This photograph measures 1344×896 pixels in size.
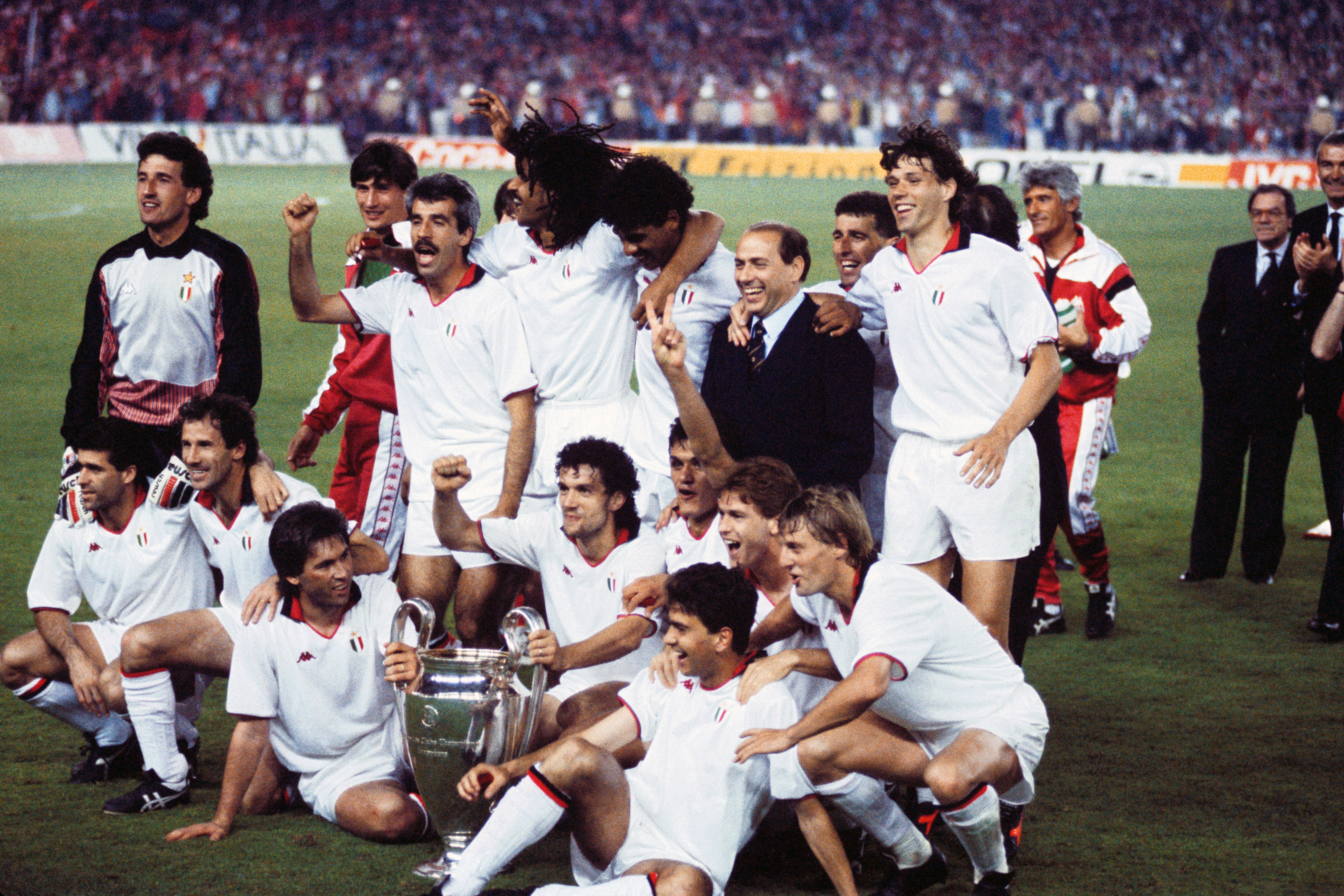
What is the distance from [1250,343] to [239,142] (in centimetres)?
2771

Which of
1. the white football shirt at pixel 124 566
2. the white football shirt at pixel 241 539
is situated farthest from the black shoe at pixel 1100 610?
the white football shirt at pixel 124 566

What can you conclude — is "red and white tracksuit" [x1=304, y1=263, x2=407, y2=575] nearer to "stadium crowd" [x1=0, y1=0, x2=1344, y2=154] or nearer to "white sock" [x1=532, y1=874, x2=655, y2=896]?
"white sock" [x1=532, y1=874, x2=655, y2=896]

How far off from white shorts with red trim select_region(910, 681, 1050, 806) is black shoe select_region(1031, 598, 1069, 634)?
2.69 m

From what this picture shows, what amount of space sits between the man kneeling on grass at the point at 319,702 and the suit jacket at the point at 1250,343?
4.65 metres

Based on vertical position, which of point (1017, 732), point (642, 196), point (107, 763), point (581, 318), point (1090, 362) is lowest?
point (107, 763)

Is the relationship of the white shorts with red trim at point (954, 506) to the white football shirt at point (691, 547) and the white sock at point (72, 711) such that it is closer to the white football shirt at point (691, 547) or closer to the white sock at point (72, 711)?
the white football shirt at point (691, 547)

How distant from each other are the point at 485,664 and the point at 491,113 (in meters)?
2.20

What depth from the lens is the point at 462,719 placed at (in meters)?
4.48

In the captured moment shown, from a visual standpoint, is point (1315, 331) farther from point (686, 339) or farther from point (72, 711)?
point (72, 711)

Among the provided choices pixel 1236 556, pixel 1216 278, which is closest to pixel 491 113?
pixel 1216 278

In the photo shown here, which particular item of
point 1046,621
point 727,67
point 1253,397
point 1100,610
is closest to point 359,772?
point 1046,621

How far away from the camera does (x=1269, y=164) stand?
2823 cm

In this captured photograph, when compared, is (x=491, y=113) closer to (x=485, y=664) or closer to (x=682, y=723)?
(x=485, y=664)

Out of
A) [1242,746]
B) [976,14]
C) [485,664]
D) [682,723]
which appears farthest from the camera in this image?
[976,14]
